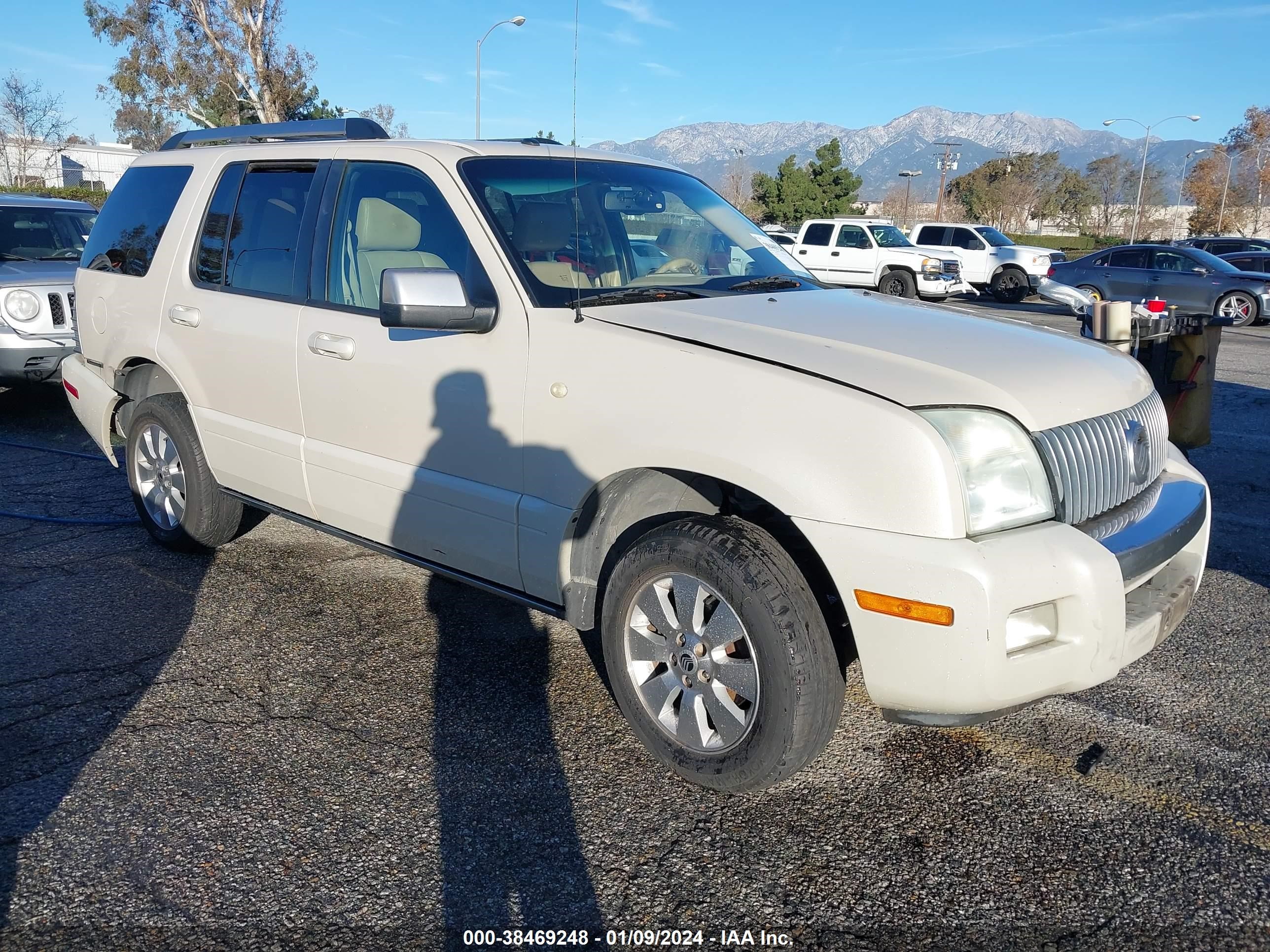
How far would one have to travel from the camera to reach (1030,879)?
8.80ft

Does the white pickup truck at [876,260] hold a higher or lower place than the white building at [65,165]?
lower

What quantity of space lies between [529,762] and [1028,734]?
1697 mm

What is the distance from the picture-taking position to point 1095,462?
116 inches

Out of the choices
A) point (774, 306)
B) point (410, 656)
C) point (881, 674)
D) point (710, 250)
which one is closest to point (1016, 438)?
point (881, 674)

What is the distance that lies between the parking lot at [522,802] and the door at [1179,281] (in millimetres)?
16971

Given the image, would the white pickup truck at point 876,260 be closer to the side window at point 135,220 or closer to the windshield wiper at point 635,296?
the side window at point 135,220

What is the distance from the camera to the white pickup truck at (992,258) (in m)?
23.5

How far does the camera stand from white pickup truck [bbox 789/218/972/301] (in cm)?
2133

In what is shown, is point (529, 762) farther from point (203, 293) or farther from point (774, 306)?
point (203, 293)

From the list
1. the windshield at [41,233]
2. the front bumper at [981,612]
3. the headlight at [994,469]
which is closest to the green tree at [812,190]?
the windshield at [41,233]

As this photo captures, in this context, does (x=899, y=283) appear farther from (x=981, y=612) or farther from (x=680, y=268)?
(x=981, y=612)

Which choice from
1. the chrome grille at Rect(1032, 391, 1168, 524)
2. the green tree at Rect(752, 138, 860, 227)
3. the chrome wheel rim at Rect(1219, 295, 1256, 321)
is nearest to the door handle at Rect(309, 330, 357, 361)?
the chrome grille at Rect(1032, 391, 1168, 524)

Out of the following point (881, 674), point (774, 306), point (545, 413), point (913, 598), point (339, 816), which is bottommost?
point (339, 816)

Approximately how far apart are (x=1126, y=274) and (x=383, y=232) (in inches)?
756
